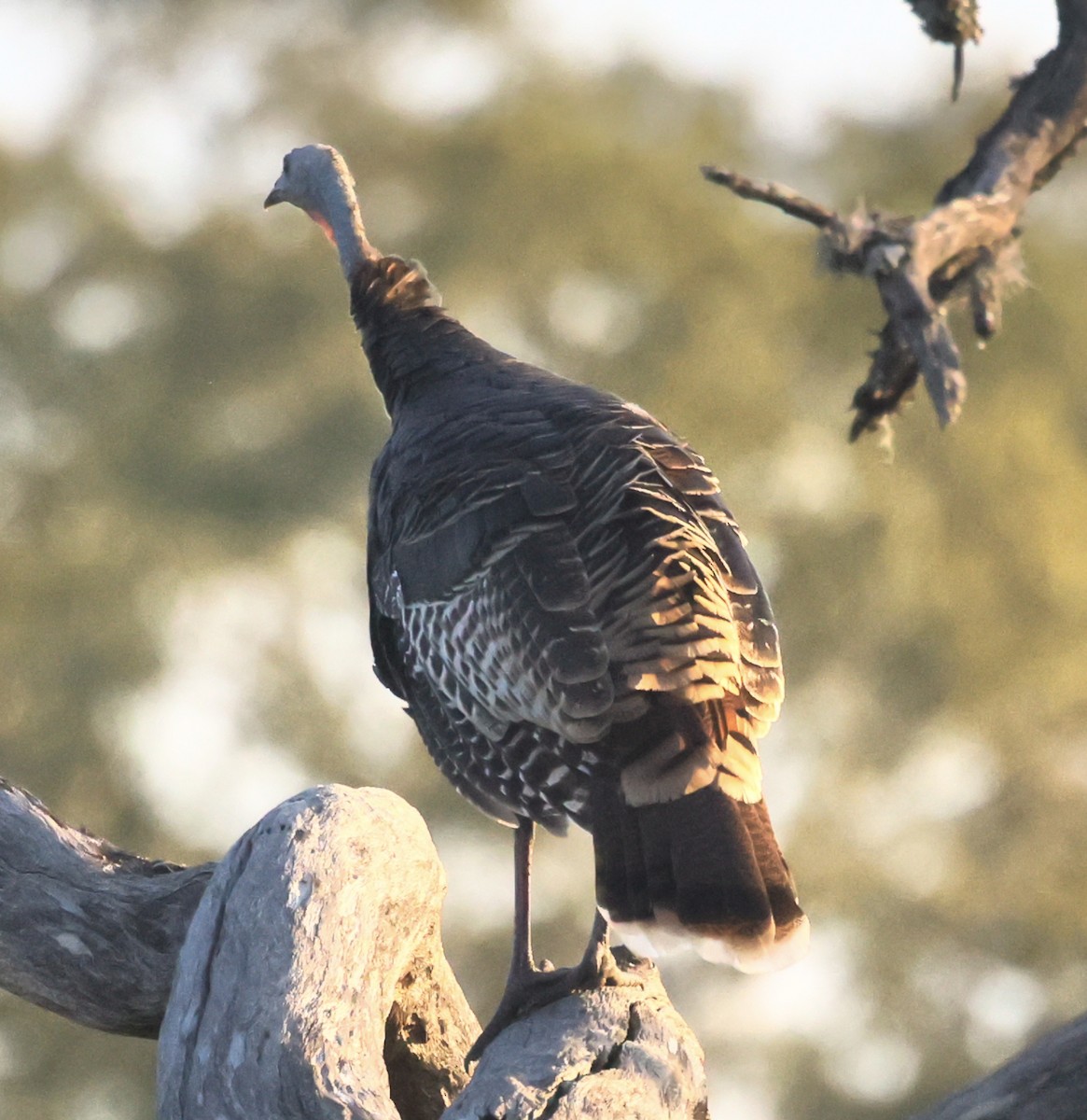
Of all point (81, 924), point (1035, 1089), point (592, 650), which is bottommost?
point (1035, 1089)

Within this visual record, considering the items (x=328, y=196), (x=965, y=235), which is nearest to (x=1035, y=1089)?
(x=965, y=235)

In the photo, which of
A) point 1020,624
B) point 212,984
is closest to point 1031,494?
point 1020,624

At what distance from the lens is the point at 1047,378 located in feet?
41.9

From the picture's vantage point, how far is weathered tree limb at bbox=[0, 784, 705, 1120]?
10.6 feet

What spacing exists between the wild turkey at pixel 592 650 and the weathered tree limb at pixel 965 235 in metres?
0.63

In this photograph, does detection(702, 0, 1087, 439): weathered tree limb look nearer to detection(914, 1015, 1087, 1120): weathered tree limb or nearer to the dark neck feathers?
the dark neck feathers

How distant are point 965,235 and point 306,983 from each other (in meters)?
2.57

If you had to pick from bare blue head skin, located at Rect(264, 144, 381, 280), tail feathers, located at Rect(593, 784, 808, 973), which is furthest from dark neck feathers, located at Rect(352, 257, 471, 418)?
tail feathers, located at Rect(593, 784, 808, 973)

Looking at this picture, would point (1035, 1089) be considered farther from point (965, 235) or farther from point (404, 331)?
point (404, 331)

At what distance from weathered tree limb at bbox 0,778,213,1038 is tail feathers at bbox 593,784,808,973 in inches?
42.7

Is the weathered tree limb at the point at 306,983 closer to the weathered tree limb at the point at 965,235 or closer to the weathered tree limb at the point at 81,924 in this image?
the weathered tree limb at the point at 81,924

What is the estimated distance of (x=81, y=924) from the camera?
3832 millimetres

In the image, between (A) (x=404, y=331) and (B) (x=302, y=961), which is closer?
(B) (x=302, y=961)

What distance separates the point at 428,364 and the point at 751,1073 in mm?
7326
